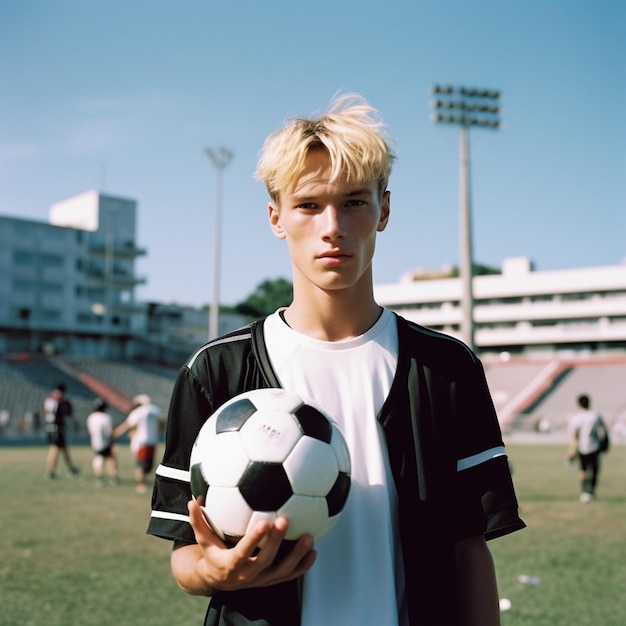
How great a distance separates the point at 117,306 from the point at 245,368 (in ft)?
229

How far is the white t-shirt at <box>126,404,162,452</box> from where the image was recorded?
1578 centimetres

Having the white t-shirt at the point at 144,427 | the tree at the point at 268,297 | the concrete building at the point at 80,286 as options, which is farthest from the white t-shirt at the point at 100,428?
the tree at the point at 268,297

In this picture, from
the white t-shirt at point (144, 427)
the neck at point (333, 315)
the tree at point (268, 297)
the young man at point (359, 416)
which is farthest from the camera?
the tree at point (268, 297)

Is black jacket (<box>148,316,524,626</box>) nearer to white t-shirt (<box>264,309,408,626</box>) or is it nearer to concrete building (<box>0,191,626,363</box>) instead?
white t-shirt (<box>264,309,408,626</box>)

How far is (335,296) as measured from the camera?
7.38 ft

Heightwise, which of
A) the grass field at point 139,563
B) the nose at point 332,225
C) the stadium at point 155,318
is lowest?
the grass field at point 139,563

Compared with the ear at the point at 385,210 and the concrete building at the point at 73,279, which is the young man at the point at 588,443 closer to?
the ear at the point at 385,210

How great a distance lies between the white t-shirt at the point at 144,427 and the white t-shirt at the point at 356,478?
1395 cm

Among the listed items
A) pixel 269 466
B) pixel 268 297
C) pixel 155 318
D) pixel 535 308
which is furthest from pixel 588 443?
pixel 268 297

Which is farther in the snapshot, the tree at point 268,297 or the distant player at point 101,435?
the tree at point 268,297

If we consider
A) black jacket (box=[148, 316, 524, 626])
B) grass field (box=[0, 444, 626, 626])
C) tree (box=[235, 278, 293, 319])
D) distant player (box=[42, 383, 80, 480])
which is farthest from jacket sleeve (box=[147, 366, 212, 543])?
tree (box=[235, 278, 293, 319])

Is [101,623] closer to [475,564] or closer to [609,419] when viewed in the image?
[475,564]

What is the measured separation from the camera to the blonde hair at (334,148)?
2.13 metres

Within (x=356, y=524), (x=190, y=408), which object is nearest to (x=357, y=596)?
(x=356, y=524)
